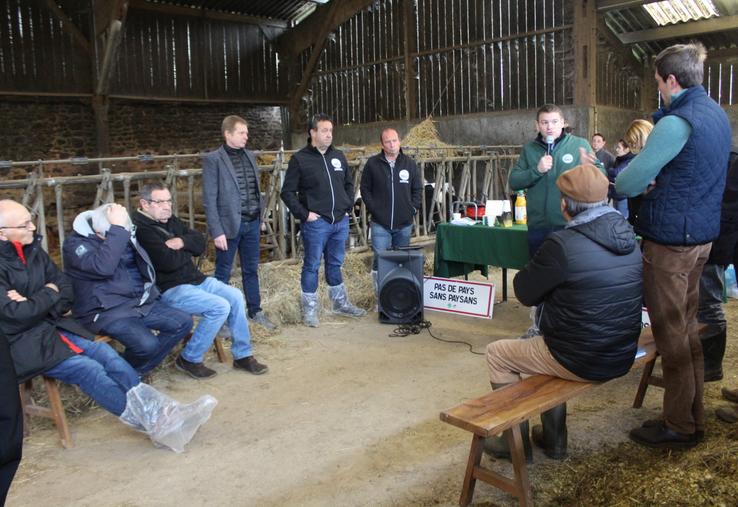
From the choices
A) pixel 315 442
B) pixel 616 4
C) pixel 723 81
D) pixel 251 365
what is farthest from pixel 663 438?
pixel 723 81

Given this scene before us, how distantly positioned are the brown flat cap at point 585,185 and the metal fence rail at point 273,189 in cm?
317

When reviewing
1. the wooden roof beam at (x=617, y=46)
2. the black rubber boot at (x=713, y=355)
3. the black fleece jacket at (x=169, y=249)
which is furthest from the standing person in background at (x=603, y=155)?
the black fleece jacket at (x=169, y=249)

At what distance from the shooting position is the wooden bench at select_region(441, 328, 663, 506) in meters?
2.25

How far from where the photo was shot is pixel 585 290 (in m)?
2.44

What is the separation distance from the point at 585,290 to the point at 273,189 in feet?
13.1

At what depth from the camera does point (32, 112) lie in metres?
12.0

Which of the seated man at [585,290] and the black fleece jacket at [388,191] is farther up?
the black fleece jacket at [388,191]

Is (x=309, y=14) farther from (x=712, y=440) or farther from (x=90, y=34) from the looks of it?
(x=712, y=440)

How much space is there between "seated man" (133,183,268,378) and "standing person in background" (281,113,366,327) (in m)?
1.04

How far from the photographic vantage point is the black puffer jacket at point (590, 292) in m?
2.45

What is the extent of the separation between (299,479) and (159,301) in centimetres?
163

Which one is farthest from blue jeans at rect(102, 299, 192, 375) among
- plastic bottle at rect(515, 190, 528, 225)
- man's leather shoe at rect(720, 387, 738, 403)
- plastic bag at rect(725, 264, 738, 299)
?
plastic bag at rect(725, 264, 738, 299)

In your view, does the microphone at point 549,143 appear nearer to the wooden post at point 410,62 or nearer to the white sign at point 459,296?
the white sign at point 459,296

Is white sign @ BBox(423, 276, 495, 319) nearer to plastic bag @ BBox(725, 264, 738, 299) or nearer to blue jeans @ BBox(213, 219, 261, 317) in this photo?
blue jeans @ BBox(213, 219, 261, 317)
